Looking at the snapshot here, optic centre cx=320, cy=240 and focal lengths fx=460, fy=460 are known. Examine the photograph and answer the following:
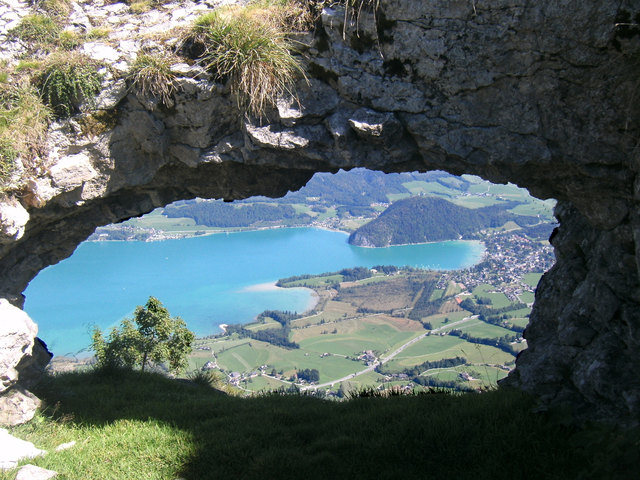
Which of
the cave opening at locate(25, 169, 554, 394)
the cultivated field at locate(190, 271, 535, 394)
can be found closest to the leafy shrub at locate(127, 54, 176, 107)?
the cultivated field at locate(190, 271, 535, 394)

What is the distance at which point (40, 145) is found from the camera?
702 centimetres

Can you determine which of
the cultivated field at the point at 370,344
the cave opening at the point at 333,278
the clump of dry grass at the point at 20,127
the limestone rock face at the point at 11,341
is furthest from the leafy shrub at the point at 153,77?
the cave opening at the point at 333,278

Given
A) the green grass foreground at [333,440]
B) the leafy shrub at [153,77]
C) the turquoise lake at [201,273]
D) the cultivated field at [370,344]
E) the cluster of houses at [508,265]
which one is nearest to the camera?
the green grass foreground at [333,440]

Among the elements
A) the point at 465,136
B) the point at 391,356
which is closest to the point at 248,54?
the point at 465,136

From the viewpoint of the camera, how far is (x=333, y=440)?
595 centimetres

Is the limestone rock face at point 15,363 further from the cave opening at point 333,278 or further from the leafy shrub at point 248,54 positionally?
the cave opening at point 333,278

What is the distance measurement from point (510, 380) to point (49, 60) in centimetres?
895

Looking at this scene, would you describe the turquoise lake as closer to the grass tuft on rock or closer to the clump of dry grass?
the grass tuft on rock

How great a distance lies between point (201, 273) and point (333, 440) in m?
78.4

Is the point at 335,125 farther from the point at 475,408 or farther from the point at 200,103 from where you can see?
the point at 475,408

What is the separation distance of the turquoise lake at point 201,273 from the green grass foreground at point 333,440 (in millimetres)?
42563

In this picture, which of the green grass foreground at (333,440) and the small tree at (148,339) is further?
the small tree at (148,339)

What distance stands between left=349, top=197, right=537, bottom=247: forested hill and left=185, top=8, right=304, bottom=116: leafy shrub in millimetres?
87174

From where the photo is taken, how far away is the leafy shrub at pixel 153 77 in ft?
23.0
